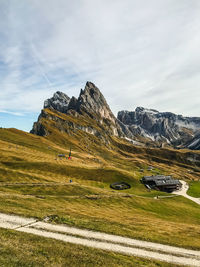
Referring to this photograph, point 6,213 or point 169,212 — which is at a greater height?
point 6,213

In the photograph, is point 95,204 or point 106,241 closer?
point 106,241

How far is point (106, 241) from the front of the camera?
20.4 meters

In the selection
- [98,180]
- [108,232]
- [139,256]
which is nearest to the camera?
[139,256]

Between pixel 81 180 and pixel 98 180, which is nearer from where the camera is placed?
pixel 81 180

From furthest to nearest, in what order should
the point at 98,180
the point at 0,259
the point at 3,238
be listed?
the point at 98,180, the point at 3,238, the point at 0,259

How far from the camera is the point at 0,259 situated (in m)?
12.9

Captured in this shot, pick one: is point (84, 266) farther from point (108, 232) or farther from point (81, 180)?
point (81, 180)

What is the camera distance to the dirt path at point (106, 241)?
1888 centimetres

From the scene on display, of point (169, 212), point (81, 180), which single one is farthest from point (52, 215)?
point (81, 180)

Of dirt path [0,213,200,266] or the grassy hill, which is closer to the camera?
dirt path [0,213,200,266]

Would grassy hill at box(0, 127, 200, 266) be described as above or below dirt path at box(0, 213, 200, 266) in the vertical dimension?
below

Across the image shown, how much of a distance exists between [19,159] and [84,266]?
9078 cm

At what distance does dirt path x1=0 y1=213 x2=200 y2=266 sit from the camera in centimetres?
1888

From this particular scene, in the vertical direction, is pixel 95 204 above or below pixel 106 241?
below
